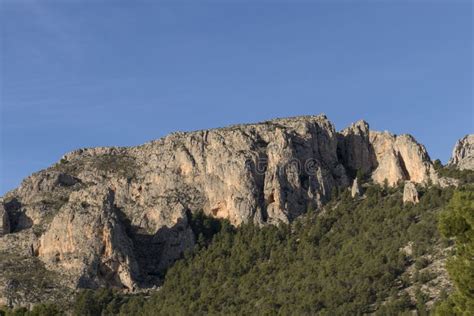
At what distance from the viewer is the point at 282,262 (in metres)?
148

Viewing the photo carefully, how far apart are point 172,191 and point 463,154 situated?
57700 mm

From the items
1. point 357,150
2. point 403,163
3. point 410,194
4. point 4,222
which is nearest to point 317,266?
point 410,194

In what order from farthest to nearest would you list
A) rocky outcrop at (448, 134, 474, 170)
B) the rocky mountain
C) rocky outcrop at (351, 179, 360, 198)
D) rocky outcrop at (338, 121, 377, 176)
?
rocky outcrop at (338, 121, 377, 176) < rocky outcrop at (351, 179, 360, 198) < rocky outcrop at (448, 134, 474, 170) < the rocky mountain

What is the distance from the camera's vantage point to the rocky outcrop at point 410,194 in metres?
151

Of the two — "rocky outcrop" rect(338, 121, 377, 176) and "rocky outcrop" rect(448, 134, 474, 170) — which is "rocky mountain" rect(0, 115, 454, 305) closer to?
"rocky outcrop" rect(338, 121, 377, 176)

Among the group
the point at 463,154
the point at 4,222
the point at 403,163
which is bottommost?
the point at 4,222

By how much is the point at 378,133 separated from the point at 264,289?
192 feet

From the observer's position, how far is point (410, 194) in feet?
500

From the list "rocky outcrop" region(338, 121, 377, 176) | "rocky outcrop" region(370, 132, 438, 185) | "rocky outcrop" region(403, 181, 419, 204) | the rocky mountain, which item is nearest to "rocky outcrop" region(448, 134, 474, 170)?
the rocky mountain

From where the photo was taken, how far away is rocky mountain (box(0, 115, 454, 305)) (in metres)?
155

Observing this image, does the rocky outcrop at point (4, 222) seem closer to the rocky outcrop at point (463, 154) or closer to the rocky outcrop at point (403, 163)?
the rocky outcrop at point (403, 163)

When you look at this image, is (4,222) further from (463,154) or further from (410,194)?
(463,154)

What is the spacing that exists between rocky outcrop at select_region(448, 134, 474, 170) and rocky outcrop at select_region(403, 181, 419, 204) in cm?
1371

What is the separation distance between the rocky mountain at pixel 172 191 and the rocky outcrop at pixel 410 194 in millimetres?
6263
